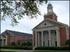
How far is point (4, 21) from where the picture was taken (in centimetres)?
280

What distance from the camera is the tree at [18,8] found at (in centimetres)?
276

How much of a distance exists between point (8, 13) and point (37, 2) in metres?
0.57

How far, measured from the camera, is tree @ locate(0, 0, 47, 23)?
2762 millimetres

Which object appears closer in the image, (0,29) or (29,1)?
(0,29)

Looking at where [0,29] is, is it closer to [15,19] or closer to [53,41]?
[15,19]

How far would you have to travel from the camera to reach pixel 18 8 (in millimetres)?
2857

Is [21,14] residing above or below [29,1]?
below

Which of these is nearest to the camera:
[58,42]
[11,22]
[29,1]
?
[29,1]

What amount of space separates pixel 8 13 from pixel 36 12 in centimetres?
53

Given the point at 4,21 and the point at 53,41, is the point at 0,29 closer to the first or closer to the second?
the point at 4,21

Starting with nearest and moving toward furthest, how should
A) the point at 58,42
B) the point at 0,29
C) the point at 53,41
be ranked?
the point at 0,29
the point at 58,42
the point at 53,41

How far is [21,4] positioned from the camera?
2.79m

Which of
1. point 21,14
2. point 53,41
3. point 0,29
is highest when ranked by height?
point 21,14

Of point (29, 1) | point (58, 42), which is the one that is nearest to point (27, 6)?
point (29, 1)
